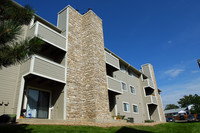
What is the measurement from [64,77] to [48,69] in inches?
63.2

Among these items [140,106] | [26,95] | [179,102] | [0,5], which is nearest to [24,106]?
[26,95]

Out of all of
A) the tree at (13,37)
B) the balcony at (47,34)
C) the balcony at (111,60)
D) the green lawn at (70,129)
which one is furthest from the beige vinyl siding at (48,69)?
the balcony at (111,60)

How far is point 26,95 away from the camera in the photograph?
11.2m

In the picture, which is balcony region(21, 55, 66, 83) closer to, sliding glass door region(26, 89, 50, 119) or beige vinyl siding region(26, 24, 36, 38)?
sliding glass door region(26, 89, 50, 119)

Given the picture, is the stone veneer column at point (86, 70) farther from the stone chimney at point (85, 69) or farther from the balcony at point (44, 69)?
the balcony at point (44, 69)

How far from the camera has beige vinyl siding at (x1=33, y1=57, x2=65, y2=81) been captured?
1050cm

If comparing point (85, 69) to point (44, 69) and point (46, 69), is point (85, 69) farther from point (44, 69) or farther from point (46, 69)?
point (44, 69)

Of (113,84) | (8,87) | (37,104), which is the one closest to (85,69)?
(113,84)

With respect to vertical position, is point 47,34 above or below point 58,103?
above

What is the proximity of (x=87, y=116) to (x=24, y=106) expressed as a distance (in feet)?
15.9

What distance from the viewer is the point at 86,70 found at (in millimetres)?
14484

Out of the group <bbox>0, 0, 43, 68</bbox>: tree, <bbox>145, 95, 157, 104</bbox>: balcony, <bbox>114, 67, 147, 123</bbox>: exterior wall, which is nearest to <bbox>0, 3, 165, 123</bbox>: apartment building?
<bbox>114, 67, 147, 123</bbox>: exterior wall

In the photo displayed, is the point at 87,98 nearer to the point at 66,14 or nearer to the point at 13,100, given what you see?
the point at 13,100

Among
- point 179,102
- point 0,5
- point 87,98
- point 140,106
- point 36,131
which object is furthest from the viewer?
point 179,102
